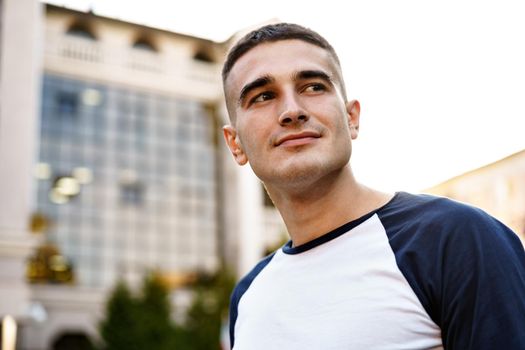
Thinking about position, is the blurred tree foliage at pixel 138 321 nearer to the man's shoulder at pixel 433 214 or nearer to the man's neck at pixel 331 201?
the man's neck at pixel 331 201

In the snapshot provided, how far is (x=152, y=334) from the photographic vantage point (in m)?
26.8

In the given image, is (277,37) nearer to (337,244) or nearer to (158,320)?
(337,244)

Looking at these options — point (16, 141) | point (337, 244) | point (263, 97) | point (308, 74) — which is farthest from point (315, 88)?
point (16, 141)

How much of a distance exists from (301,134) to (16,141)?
20.9 meters

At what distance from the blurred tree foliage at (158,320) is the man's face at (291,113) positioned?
25553 millimetres

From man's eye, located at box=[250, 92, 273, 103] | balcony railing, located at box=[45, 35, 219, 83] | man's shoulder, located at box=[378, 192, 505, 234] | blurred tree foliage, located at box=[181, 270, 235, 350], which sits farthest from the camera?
balcony railing, located at box=[45, 35, 219, 83]

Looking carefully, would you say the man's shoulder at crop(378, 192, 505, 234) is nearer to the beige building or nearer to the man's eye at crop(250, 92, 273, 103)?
the man's eye at crop(250, 92, 273, 103)

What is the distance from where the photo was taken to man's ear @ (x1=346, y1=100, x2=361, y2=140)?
206 cm

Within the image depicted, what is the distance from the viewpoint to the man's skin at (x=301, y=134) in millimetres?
1827

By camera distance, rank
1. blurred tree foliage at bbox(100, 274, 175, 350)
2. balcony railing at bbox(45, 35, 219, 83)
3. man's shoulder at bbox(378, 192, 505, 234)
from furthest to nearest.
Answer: balcony railing at bbox(45, 35, 219, 83)
blurred tree foliage at bbox(100, 274, 175, 350)
man's shoulder at bbox(378, 192, 505, 234)

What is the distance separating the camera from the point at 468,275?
1.47m

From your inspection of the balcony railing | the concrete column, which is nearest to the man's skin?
the concrete column

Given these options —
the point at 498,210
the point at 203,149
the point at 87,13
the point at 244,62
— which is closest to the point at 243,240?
the point at 203,149

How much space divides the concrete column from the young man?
19.2 metres
